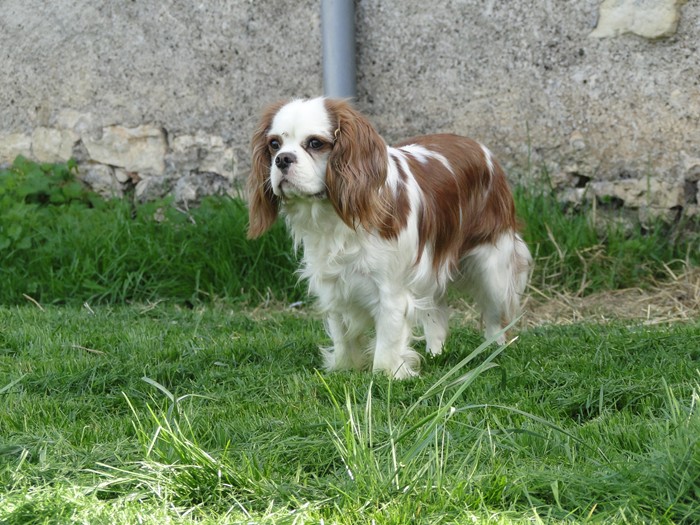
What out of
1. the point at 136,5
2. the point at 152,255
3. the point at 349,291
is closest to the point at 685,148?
the point at 349,291

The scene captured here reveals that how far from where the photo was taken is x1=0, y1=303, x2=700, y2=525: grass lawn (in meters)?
2.36

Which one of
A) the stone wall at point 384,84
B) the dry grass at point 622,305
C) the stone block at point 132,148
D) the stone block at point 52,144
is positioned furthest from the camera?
the stone block at point 52,144

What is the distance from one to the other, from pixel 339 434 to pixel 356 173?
1.31m

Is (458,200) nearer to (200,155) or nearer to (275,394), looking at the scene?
(275,394)

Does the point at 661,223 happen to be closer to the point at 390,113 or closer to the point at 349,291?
the point at 390,113

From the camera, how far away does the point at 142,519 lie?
2.29m

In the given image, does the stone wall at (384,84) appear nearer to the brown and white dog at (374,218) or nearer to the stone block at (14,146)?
the stone block at (14,146)

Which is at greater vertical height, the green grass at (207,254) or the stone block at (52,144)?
the stone block at (52,144)

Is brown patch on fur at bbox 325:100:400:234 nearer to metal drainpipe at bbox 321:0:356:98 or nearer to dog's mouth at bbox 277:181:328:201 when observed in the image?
dog's mouth at bbox 277:181:328:201

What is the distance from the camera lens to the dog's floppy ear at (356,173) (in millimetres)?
3904

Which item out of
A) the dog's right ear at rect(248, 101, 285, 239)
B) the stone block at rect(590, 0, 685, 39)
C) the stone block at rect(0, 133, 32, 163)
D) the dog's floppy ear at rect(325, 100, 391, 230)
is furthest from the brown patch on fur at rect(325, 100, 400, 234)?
the stone block at rect(0, 133, 32, 163)

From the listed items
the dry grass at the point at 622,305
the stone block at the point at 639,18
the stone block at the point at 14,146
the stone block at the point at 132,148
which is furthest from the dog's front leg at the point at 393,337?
the stone block at the point at 14,146

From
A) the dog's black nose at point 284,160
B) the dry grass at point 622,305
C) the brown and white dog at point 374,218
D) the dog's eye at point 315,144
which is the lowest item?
the dry grass at point 622,305

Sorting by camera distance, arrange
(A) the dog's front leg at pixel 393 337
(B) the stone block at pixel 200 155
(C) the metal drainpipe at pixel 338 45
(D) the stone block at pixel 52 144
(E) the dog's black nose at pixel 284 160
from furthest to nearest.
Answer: (D) the stone block at pixel 52 144, (B) the stone block at pixel 200 155, (C) the metal drainpipe at pixel 338 45, (A) the dog's front leg at pixel 393 337, (E) the dog's black nose at pixel 284 160
